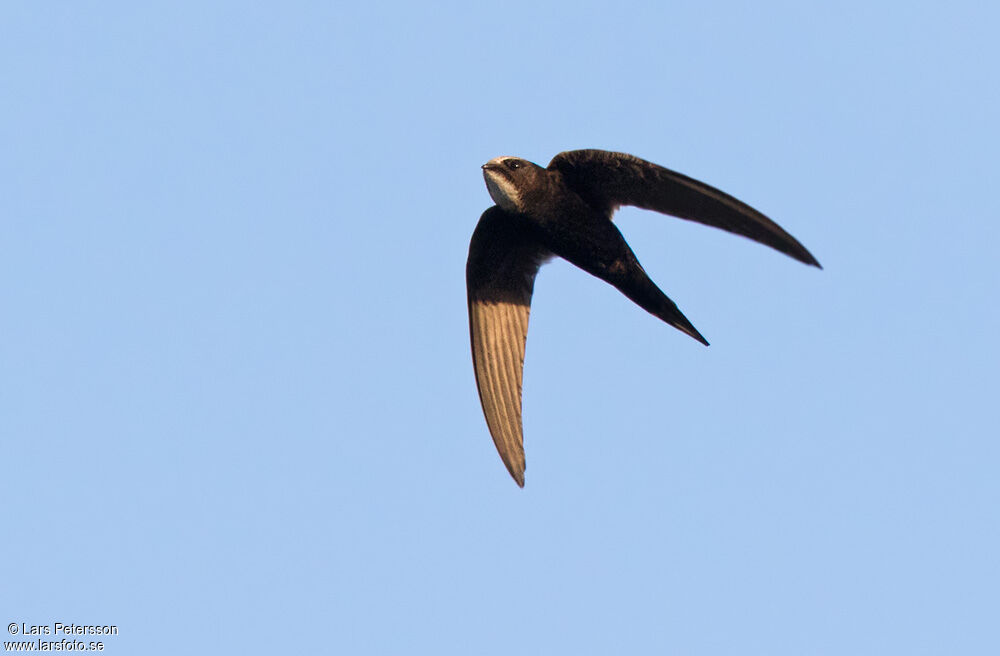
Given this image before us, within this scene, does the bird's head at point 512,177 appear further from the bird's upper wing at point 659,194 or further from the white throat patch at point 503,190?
the bird's upper wing at point 659,194

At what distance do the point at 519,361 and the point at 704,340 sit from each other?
149cm

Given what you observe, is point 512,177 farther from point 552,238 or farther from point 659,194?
point 659,194

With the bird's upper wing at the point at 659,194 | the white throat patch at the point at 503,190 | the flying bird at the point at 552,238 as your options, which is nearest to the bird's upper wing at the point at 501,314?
the flying bird at the point at 552,238

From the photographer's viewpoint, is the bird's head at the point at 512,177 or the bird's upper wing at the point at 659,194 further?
the bird's head at the point at 512,177

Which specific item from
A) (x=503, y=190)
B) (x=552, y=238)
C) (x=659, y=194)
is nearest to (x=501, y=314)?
(x=552, y=238)

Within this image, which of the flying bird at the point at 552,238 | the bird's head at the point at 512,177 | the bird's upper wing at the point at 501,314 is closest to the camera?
the flying bird at the point at 552,238

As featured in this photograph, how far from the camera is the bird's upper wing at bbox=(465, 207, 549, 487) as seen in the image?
9.05m

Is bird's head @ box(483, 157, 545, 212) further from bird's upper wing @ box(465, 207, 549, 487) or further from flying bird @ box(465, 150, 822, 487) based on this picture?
bird's upper wing @ box(465, 207, 549, 487)

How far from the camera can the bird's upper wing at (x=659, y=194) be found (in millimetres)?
7609

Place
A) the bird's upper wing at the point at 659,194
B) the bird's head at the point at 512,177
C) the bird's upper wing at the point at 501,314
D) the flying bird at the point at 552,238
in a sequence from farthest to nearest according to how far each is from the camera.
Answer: the bird's upper wing at the point at 501,314 → the bird's head at the point at 512,177 → the flying bird at the point at 552,238 → the bird's upper wing at the point at 659,194

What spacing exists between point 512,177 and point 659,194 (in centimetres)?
103

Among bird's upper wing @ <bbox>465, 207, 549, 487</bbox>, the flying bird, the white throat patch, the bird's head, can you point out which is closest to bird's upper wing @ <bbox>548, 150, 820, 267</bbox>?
the flying bird

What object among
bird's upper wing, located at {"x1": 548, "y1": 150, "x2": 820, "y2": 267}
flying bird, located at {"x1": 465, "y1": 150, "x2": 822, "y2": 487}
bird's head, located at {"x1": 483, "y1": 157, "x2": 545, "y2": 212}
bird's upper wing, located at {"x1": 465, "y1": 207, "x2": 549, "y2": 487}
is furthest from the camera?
bird's upper wing, located at {"x1": 465, "y1": 207, "x2": 549, "y2": 487}

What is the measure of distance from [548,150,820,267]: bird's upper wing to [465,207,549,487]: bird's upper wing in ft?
2.48
